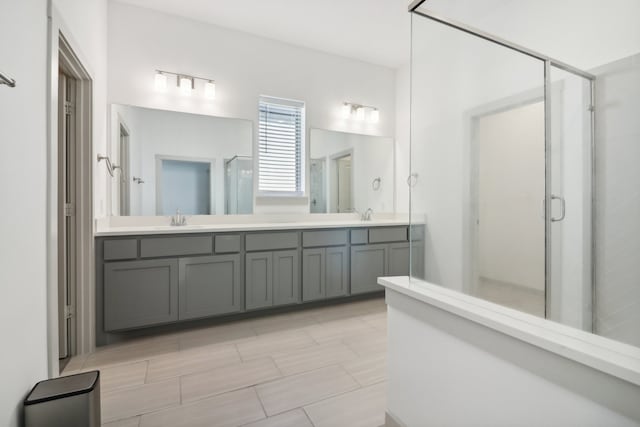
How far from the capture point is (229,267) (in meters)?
2.61

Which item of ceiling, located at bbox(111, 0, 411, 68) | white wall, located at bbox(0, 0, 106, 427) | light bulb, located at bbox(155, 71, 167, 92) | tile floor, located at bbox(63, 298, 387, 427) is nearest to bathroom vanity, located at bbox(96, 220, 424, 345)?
tile floor, located at bbox(63, 298, 387, 427)

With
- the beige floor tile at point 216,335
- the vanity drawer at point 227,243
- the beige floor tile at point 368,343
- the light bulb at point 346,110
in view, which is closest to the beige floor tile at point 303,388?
the beige floor tile at point 368,343

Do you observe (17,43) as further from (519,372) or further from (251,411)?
(519,372)

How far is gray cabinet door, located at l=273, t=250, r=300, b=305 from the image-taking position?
2.80m

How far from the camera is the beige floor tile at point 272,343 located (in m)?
2.15

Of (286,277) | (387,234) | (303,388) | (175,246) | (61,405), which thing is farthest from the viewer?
(387,234)

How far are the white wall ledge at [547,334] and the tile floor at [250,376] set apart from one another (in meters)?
0.78

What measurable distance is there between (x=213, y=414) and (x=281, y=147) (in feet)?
8.44

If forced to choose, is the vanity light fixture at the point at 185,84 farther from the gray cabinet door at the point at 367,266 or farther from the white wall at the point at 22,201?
the gray cabinet door at the point at 367,266

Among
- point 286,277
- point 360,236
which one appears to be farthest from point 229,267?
point 360,236

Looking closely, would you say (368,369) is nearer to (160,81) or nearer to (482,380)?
(482,380)

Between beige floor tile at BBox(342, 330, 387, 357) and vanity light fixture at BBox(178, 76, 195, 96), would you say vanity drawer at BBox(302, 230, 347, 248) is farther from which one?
vanity light fixture at BBox(178, 76, 195, 96)

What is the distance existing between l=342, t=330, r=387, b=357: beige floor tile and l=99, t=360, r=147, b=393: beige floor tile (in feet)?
4.46

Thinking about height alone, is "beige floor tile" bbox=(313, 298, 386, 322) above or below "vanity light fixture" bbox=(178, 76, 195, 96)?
below
